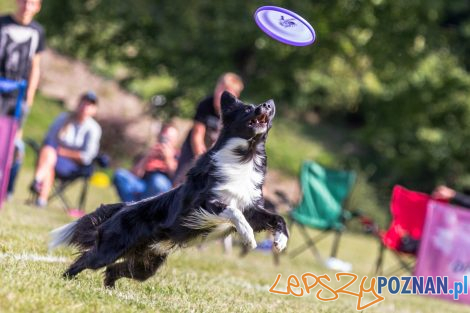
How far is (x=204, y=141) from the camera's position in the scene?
7.94 m

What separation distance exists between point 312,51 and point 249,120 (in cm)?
1341

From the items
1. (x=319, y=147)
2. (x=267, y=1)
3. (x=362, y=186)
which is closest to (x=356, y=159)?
(x=319, y=147)

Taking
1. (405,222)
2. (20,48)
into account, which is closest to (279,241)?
(20,48)

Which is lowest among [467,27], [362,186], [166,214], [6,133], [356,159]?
[166,214]

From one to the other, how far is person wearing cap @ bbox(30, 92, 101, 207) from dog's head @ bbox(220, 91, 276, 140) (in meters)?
5.56

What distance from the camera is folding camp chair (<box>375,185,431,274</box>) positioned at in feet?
33.3

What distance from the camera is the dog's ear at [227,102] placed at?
16.8 ft

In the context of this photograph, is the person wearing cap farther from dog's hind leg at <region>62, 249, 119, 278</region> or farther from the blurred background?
the blurred background

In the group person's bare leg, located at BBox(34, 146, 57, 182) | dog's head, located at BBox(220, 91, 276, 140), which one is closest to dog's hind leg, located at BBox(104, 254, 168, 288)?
dog's head, located at BBox(220, 91, 276, 140)

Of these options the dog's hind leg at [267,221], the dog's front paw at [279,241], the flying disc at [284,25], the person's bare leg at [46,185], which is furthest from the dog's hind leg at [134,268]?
the person's bare leg at [46,185]

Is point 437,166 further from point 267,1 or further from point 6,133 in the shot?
point 6,133

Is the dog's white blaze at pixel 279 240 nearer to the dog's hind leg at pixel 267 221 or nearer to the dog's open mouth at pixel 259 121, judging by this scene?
the dog's hind leg at pixel 267 221

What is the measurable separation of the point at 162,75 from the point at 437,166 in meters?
7.94

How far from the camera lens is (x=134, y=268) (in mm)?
5387
